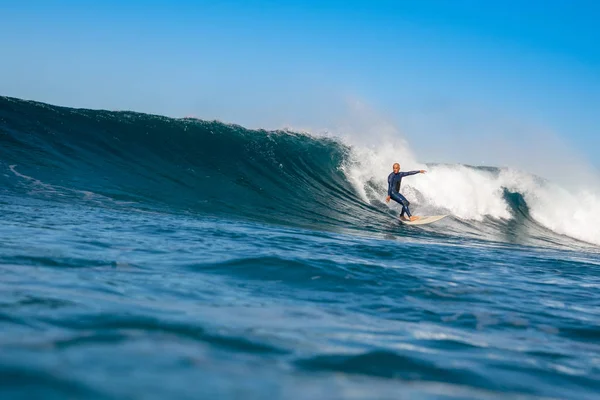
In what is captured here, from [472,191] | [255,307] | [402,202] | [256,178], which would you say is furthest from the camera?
[472,191]

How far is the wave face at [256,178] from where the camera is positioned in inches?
498

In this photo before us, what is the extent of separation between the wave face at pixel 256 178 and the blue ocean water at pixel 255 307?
324 mm

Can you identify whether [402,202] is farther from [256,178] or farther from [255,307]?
[255,307]

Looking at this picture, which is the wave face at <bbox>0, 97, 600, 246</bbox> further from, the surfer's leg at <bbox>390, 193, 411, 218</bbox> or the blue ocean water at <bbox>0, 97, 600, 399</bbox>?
the surfer's leg at <bbox>390, 193, 411, 218</bbox>

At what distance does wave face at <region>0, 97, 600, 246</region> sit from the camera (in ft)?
41.5

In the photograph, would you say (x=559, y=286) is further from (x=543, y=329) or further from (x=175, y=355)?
(x=175, y=355)

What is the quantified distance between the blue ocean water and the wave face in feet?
1.06

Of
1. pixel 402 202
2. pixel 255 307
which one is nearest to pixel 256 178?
pixel 402 202

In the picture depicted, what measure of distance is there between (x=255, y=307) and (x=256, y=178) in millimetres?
12537

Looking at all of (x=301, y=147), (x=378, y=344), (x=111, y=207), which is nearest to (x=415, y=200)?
(x=301, y=147)

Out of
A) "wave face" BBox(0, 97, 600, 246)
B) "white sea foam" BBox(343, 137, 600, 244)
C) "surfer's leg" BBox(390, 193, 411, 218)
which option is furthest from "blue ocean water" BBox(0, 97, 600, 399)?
"white sea foam" BBox(343, 137, 600, 244)

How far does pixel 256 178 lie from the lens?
54.3ft

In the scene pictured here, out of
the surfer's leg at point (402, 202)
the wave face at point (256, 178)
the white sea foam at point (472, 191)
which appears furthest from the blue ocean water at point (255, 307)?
the white sea foam at point (472, 191)

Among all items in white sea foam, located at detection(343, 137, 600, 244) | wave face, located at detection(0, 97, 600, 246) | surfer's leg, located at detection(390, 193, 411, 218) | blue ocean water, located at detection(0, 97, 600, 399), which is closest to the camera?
blue ocean water, located at detection(0, 97, 600, 399)
